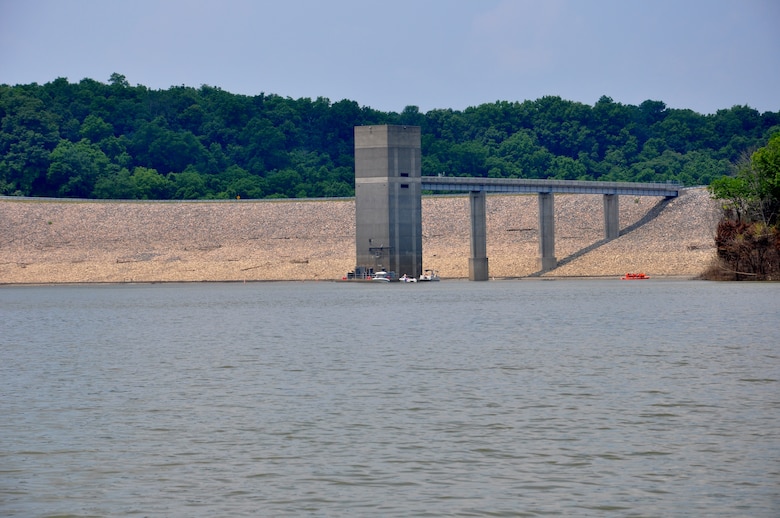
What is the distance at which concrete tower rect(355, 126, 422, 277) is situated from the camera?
16525cm

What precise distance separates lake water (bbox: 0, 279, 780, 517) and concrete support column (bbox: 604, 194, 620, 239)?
10572 centimetres

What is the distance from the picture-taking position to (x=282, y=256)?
618 feet

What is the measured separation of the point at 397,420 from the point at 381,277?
13156cm

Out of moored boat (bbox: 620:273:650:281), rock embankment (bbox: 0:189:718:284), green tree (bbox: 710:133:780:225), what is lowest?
moored boat (bbox: 620:273:650:281)

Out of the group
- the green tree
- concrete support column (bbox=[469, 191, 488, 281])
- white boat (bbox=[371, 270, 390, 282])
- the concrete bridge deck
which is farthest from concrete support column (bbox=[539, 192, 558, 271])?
the green tree

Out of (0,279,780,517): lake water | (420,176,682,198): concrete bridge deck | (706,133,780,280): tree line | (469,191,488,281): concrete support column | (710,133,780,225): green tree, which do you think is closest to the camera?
(0,279,780,517): lake water

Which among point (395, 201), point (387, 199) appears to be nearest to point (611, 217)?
point (395, 201)

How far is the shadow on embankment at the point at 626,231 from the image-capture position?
176 metres

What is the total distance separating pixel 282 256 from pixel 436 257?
77.1ft

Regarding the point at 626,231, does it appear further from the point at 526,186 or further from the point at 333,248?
the point at 333,248

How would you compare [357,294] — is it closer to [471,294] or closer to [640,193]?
[471,294]

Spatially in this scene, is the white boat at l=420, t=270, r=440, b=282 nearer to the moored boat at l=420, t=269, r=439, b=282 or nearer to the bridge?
the moored boat at l=420, t=269, r=439, b=282

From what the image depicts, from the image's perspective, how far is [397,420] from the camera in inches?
1401

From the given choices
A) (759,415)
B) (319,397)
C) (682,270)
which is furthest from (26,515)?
(682,270)
